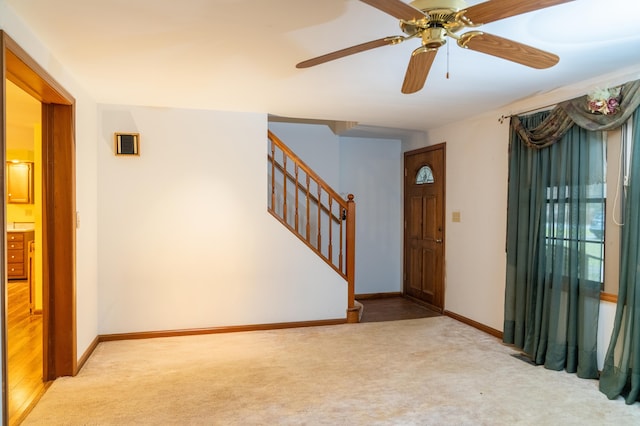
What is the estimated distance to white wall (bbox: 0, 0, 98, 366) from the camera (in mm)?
3219

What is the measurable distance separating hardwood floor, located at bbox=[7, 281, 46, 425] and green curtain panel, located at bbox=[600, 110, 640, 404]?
395 cm

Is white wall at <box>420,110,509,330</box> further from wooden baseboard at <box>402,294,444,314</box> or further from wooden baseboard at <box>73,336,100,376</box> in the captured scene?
wooden baseboard at <box>73,336,100,376</box>

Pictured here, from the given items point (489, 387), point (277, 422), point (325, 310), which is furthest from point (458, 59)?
point (325, 310)

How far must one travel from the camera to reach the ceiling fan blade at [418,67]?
1.95 m

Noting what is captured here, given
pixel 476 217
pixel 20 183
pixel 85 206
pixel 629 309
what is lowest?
pixel 629 309

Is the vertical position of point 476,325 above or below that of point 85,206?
below

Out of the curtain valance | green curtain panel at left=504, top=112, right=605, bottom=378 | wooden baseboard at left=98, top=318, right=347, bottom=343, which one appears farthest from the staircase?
the curtain valance

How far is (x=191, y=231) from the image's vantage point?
4141 millimetres

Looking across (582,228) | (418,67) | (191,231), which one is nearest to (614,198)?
(582,228)

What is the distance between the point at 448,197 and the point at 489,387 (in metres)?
2.52

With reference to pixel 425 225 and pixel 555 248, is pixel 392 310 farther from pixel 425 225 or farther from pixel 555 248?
pixel 555 248

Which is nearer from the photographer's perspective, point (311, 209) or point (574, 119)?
point (574, 119)

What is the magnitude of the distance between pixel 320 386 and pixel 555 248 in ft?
7.34

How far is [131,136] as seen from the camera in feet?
13.0
